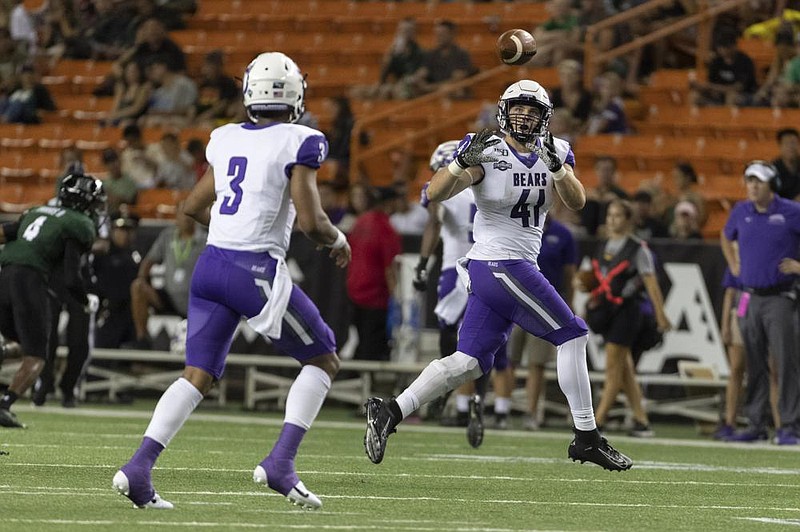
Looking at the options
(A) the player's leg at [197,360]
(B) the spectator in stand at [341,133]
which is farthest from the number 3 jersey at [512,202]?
(B) the spectator in stand at [341,133]

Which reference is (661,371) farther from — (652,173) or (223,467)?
(223,467)

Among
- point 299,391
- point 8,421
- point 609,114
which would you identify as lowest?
point 8,421

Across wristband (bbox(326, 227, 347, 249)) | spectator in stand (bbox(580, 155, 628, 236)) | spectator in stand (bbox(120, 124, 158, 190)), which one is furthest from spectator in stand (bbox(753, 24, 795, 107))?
wristband (bbox(326, 227, 347, 249))

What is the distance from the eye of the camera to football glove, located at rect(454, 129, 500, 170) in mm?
7844

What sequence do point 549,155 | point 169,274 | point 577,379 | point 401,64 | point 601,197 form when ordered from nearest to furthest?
point 549,155, point 577,379, point 169,274, point 601,197, point 401,64

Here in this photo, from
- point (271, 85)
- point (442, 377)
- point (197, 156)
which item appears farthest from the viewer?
point (197, 156)

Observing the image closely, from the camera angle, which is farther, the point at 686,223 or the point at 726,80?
the point at 726,80

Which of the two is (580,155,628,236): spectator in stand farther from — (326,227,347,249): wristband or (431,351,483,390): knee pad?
(326,227,347,249): wristband

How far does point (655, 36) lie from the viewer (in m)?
17.5

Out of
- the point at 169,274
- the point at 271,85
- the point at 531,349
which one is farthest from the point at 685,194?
the point at 271,85

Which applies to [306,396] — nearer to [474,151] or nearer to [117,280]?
[474,151]

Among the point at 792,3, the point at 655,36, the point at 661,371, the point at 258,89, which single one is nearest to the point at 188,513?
the point at 258,89

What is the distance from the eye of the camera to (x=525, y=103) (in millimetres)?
8281

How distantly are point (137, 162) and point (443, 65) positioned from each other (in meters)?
3.54
